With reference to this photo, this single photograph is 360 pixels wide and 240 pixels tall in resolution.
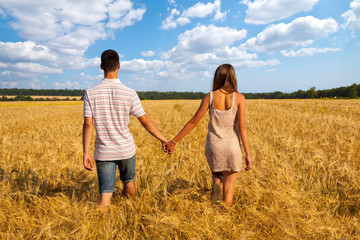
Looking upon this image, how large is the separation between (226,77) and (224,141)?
0.64 m

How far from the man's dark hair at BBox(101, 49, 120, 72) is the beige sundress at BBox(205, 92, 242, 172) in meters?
1.01

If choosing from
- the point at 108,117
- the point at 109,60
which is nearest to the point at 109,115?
the point at 108,117

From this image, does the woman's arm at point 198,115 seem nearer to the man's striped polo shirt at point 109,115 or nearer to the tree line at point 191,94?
the man's striped polo shirt at point 109,115

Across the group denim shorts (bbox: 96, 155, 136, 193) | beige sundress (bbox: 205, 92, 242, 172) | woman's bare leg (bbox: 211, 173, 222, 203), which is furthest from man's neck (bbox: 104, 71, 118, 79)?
woman's bare leg (bbox: 211, 173, 222, 203)

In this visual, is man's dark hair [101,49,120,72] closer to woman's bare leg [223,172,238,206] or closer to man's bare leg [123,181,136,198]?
man's bare leg [123,181,136,198]

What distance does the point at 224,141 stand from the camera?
229cm

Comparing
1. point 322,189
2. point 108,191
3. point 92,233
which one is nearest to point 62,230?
point 92,233

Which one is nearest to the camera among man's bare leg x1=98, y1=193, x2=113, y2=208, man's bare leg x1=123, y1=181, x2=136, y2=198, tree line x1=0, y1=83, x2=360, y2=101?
man's bare leg x1=98, y1=193, x2=113, y2=208

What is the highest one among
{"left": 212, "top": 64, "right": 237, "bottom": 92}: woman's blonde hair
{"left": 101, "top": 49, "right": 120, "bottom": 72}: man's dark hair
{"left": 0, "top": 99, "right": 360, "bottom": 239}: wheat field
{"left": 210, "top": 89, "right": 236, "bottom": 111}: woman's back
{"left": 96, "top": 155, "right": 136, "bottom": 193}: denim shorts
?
{"left": 101, "top": 49, "right": 120, "bottom": 72}: man's dark hair

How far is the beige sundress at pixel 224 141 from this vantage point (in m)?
2.27

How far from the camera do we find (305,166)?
3352 mm

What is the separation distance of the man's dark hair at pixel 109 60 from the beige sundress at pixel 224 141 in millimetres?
1007

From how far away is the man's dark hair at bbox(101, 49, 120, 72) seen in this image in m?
2.18

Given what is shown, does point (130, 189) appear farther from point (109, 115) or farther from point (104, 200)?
point (109, 115)
